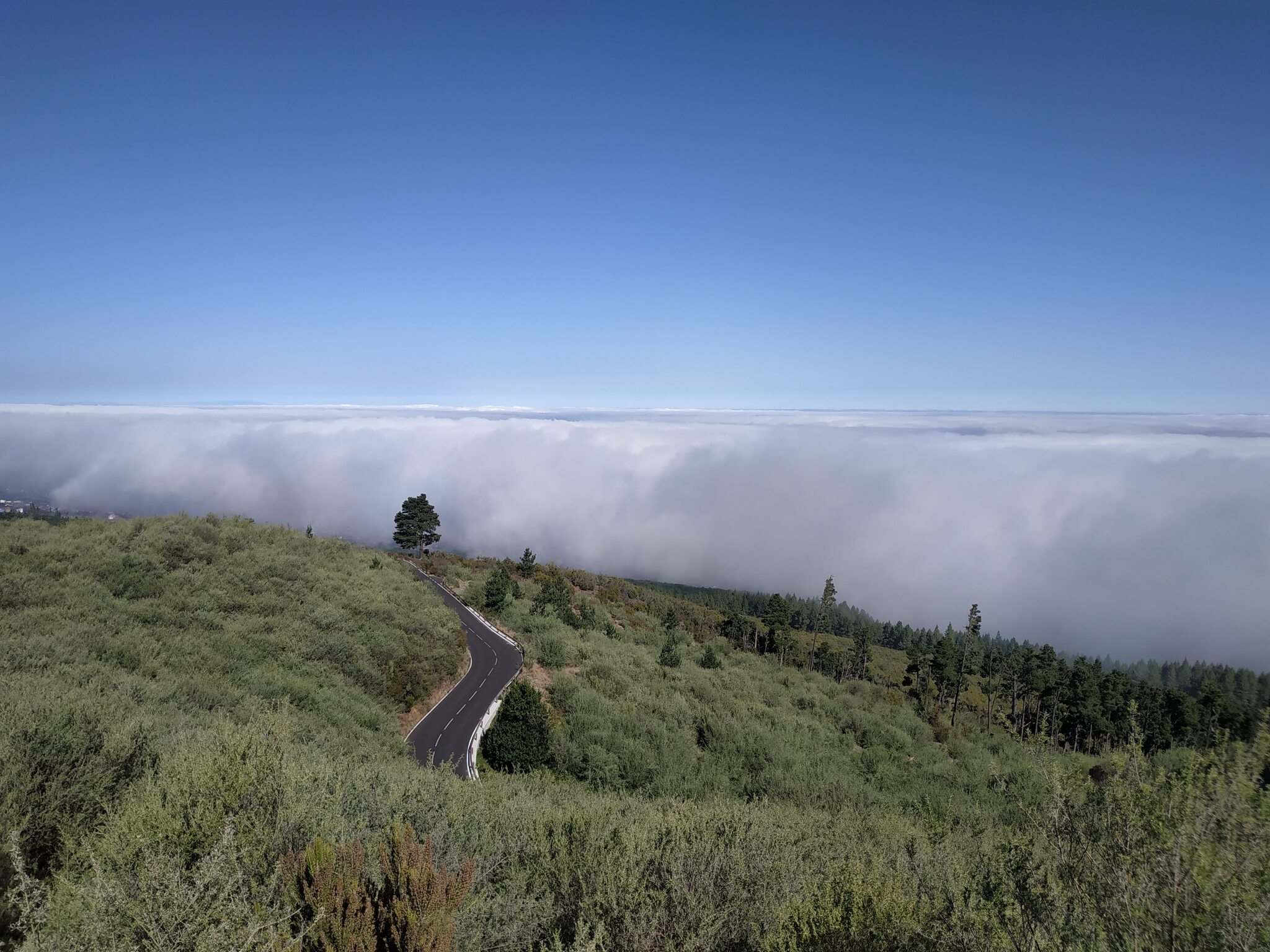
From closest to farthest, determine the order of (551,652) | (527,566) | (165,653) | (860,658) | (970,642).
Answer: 1. (165,653)
2. (551,652)
3. (527,566)
4. (970,642)
5. (860,658)

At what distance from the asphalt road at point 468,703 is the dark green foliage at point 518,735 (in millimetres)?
974

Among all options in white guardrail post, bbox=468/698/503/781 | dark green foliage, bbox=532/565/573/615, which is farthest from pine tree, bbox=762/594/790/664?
white guardrail post, bbox=468/698/503/781

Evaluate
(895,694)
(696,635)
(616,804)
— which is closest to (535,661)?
(616,804)

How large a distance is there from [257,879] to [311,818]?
0.96 m

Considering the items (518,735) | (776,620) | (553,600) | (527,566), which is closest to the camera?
(518,735)

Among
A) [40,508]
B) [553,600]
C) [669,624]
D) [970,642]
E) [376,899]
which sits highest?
[376,899]

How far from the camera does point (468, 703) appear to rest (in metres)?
24.0

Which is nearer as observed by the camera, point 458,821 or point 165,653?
point 458,821

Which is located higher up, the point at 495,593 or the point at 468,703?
the point at 495,593

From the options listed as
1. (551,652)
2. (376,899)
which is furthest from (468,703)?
(376,899)

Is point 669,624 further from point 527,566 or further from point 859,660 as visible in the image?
point 859,660

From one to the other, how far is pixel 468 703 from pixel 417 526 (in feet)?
124

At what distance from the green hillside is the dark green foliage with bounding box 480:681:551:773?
730 millimetres

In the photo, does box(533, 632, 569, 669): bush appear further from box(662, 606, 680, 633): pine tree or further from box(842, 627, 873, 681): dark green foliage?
box(842, 627, 873, 681): dark green foliage
